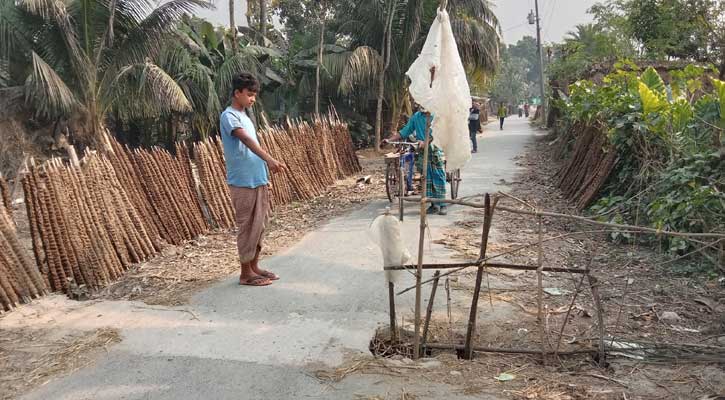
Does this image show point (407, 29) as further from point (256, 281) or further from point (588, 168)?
point (256, 281)

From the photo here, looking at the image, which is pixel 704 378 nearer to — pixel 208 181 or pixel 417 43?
pixel 208 181

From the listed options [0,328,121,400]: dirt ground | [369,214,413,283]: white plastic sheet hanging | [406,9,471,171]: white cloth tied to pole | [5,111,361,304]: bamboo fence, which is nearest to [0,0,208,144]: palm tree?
[5,111,361,304]: bamboo fence

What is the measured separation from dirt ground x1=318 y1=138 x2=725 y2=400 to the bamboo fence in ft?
8.73

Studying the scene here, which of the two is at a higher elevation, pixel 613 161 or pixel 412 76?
pixel 412 76

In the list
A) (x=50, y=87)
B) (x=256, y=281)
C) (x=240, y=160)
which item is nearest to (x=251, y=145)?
(x=240, y=160)

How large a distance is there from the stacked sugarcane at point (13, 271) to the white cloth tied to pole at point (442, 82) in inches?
124

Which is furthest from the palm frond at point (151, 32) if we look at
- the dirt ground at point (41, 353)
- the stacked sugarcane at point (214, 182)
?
the dirt ground at point (41, 353)

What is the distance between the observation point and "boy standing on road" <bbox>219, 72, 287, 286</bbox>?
4461mm

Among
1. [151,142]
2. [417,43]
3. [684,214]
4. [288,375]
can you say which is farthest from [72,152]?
[417,43]

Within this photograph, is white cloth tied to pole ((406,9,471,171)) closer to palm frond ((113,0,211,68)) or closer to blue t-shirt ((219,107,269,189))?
blue t-shirt ((219,107,269,189))

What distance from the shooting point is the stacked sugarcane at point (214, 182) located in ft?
22.1

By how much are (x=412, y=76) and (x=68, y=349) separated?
2.77 m

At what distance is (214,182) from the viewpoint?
6.95 meters

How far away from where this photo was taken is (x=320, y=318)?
4.04 m
